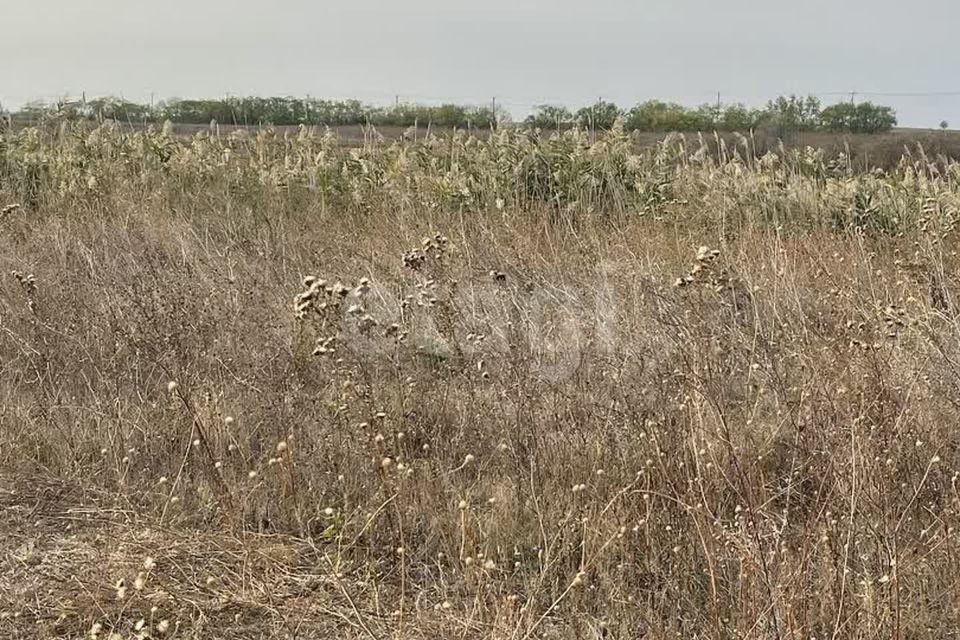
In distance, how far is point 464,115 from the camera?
15562mm

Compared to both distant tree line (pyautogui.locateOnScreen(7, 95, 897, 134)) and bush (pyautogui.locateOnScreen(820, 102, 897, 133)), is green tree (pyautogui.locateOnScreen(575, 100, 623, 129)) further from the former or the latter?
bush (pyautogui.locateOnScreen(820, 102, 897, 133))

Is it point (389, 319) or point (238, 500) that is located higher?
point (389, 319)

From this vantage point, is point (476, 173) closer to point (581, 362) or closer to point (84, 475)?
point (581, 362)

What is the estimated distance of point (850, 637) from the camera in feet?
6.43

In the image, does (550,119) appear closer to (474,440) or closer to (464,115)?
(464,115)

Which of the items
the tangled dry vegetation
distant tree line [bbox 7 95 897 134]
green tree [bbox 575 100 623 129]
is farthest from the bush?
the tangled dry vegetation

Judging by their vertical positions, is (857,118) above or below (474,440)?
above

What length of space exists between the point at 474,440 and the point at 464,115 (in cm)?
1304

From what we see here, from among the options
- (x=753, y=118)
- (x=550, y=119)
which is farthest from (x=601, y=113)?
(x=753, y=118)

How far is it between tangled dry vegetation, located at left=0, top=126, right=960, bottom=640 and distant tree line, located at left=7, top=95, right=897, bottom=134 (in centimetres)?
431

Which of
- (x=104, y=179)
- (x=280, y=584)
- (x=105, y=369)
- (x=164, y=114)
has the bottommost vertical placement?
(x=280, y=584)

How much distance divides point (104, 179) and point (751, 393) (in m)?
6.91

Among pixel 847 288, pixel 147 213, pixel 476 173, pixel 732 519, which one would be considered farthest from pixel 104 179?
pixel 732 519

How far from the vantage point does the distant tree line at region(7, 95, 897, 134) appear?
10280 millimetres
